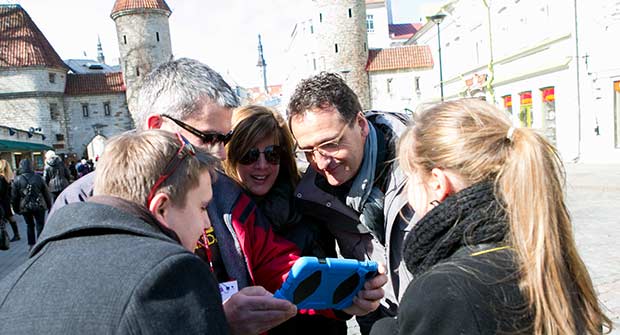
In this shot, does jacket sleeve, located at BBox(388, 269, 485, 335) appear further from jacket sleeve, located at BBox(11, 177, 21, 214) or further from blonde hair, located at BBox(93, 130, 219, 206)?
jacket sleeve, located at BBox(11, 177, 21, 214)

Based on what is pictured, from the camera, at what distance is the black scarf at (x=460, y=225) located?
1.37 m

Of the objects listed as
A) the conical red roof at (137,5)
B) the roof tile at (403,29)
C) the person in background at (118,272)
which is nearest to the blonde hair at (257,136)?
the person in background at (118,272)

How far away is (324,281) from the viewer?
5.99ft

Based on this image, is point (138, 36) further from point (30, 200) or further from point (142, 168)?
point (142, 168)

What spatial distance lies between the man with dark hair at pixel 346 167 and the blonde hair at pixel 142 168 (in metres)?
1.04

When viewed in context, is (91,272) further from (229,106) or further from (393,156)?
(393,156)

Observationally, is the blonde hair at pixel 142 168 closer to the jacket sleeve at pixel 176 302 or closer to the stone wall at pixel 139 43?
the jacket sleeve at pixel 176 302

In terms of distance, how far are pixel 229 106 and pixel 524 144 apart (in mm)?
1355

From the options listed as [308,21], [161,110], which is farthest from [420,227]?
[308,21]

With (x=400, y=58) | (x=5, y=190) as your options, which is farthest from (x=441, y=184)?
(x=400, y=58)

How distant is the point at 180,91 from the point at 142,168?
3.05ft

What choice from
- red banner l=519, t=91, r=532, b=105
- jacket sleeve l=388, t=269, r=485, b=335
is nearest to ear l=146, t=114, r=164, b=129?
jacket sleeve l=388, t=269, r=485, b=335

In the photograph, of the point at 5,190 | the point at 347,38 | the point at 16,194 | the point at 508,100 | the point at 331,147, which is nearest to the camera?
the point at 331,147

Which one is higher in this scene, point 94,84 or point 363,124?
point 94,84
